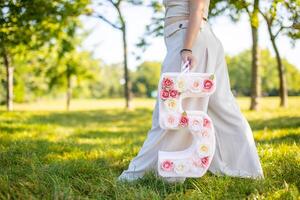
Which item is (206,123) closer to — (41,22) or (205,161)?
(205,161)

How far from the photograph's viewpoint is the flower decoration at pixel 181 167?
3.69 m

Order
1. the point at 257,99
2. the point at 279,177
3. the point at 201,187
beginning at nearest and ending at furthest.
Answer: the point at 201,187 < the point at 279,177 < the point at 257,99

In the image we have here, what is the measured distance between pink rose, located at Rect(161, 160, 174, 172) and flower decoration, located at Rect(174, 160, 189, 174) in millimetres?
38

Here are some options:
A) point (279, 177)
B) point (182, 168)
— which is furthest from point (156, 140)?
point (279, 177)

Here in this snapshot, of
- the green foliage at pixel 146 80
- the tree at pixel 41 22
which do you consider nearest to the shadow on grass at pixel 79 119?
the tree at pixel 41 22

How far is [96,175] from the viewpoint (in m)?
4.20

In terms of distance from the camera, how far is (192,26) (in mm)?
3777

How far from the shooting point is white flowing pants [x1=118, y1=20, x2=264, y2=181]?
3.95 metres

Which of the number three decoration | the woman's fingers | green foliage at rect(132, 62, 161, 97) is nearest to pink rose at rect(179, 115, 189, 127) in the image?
the number three decoration

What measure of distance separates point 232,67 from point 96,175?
291 ft

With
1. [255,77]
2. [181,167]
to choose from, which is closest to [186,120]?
[181,167]

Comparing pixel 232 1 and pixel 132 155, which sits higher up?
pixel 232 1

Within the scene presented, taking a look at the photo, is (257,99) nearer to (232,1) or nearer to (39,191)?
(232,1)

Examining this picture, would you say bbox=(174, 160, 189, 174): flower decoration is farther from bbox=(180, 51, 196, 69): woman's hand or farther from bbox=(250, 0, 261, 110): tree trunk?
bbox=(250, 0, 261, 110): tree trunk
